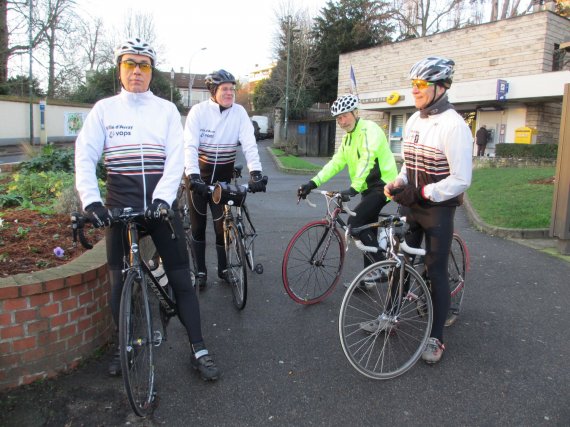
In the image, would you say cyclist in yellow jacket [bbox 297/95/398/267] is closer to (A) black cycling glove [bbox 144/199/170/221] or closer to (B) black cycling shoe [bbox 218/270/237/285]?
(B) black cycling shoe [bbox 218/270/237/285]

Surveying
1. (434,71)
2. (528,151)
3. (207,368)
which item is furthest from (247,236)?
(528,151)

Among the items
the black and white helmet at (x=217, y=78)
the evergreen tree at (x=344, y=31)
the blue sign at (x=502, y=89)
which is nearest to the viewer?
the black and white helmet at (x=217, y=78)

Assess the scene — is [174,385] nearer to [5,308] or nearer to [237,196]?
[5,308]

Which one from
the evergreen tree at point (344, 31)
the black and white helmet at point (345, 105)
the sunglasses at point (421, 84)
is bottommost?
the black and white helmet at point (345, 105)

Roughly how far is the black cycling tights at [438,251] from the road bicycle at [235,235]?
1583 mm

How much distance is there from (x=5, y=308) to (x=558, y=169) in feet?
21.0

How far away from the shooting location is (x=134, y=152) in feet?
9.66

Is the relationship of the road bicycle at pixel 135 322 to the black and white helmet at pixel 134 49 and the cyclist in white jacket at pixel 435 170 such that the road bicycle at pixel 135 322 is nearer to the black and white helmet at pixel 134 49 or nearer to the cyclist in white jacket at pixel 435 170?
the black and white helmet at pixel 134 49

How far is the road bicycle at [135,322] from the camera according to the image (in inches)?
103

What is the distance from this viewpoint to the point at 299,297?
448 cm

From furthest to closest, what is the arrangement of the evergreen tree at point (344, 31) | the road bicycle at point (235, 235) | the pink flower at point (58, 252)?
the evergreen tree at point (344, 31)
the road bicycle at point (235, 235)
the pink flower at point (58, 252)

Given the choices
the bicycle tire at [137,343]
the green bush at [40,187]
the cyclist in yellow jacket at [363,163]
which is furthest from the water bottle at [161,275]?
the green bush at [40,187]

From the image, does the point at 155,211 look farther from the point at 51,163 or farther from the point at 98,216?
the point at 51,163

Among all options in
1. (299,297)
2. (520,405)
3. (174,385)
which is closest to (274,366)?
(174,385)
